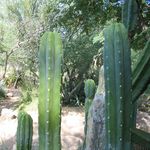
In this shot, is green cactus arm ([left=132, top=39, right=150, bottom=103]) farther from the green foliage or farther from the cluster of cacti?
the green foliage

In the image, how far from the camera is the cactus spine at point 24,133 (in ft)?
11.2

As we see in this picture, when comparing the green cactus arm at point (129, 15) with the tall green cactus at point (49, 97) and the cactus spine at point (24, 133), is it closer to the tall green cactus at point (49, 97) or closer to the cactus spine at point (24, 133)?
the tall green cactus at point (49, 97)

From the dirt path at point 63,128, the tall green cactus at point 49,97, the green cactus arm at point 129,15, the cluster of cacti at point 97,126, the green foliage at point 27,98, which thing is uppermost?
the green cactus arm at point 129,15

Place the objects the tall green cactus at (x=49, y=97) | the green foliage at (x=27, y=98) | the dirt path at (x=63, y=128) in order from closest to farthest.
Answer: the tall green cactus at (x=49, y=97) → the dirt path at (x=63, y=128) → the green foliage at (x=27, y=98)

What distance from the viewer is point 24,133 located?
11.3 feet

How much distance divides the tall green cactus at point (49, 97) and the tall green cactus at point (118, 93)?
1.20ft

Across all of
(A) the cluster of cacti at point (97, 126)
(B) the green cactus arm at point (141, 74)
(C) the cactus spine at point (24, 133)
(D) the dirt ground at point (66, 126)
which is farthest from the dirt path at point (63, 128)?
(B) the green cactus arm at point (141, 74)

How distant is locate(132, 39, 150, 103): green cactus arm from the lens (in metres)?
2.65

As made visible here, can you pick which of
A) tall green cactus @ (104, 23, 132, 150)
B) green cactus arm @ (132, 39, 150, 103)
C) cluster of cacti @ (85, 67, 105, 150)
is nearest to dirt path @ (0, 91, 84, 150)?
cluster of cacti @ (85, 67, 105, 150)

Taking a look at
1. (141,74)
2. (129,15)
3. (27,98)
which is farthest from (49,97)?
(27,98)

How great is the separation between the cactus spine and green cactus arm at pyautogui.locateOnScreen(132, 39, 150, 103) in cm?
118

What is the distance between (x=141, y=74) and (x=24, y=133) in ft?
4.26

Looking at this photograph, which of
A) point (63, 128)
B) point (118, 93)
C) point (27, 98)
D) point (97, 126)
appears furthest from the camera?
point (27, 98)

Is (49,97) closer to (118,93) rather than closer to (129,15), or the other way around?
(118,93)
